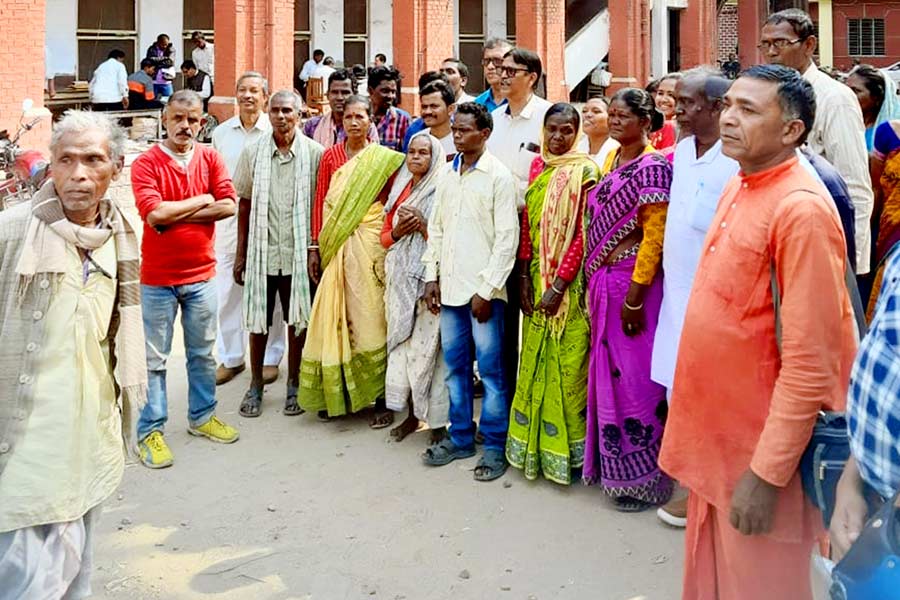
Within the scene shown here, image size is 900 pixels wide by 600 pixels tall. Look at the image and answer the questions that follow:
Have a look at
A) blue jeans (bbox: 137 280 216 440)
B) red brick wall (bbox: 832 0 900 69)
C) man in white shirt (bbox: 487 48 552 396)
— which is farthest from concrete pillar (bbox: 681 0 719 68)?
blue jeans (bbox: 137 280 216 440)

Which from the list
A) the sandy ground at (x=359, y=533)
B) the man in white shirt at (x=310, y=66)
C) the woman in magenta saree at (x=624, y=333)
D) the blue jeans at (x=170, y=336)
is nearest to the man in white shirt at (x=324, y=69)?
the man in white shirt at (x=310, y=66)

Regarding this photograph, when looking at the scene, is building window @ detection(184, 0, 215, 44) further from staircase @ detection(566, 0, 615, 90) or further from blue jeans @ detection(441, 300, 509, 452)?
blue jeans @ detection(441, 300, 509, 452)

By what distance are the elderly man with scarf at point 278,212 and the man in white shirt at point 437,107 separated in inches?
30.4

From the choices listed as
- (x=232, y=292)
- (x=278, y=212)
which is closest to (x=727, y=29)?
(x=232, y=292)

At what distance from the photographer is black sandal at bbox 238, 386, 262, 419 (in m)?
5.61

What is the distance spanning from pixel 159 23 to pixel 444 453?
14967 mm

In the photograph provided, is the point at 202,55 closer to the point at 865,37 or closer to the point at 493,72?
the point at 493,72

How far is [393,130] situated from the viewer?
5.90 m

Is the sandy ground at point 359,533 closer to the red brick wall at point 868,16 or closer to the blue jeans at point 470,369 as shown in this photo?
the blue jeans at point 470,369

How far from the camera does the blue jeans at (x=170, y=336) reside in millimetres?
4953

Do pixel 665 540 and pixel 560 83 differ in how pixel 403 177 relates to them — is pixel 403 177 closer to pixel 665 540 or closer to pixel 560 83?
pixel 665 540

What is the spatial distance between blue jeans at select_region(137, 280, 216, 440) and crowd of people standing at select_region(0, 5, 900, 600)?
0.02 metres

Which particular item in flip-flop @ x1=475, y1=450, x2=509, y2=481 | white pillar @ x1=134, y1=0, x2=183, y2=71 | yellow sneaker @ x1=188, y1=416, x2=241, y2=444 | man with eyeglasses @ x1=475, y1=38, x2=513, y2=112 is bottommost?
flip-flop @ x1=475, y1=450, x2=509, y2=481

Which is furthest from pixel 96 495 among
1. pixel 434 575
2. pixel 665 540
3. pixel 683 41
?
pixel 683 41
